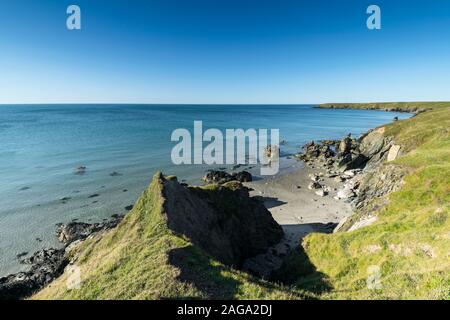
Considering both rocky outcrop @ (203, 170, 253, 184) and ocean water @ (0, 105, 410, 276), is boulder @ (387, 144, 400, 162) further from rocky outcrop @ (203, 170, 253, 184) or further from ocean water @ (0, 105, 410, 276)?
rocky outcrop @ (203, 170, 253, 184)

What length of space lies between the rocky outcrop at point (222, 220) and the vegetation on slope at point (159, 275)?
8.91ft

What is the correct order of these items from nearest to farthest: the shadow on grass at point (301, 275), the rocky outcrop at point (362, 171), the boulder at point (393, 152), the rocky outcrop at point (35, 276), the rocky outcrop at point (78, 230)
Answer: the shadow on grass at point (301, 275)
the rocky outcrop at point (35, 276)
the rocky outcrop at point (362, 171)
the rocky outcrop at point (78, 230)
the boulder at point (393, 152)

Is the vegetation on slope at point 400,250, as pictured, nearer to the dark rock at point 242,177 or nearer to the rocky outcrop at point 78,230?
the rocky outcrop at point 78,230

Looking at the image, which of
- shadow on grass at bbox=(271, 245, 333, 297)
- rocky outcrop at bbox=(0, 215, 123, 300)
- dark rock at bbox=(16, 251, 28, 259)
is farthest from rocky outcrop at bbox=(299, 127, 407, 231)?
dark rock at bbox=(16, 251, 28, 259)

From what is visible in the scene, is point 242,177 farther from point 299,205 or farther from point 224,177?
point 299,205

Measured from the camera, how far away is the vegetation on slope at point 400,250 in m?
13.1

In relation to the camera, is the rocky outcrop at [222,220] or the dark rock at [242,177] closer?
the rocky outcrop at [222,220]

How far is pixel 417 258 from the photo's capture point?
15352mm

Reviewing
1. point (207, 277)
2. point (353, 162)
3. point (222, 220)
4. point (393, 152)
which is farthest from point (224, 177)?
point (207, 277)

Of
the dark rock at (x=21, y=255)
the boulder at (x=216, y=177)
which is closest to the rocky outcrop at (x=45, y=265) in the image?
the dark rock at (x=21, y=255)

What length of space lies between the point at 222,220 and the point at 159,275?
14.6m

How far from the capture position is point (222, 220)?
2811 cm

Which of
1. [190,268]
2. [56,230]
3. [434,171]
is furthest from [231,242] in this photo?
[56,230]

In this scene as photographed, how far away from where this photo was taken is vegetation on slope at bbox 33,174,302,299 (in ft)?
41.8
